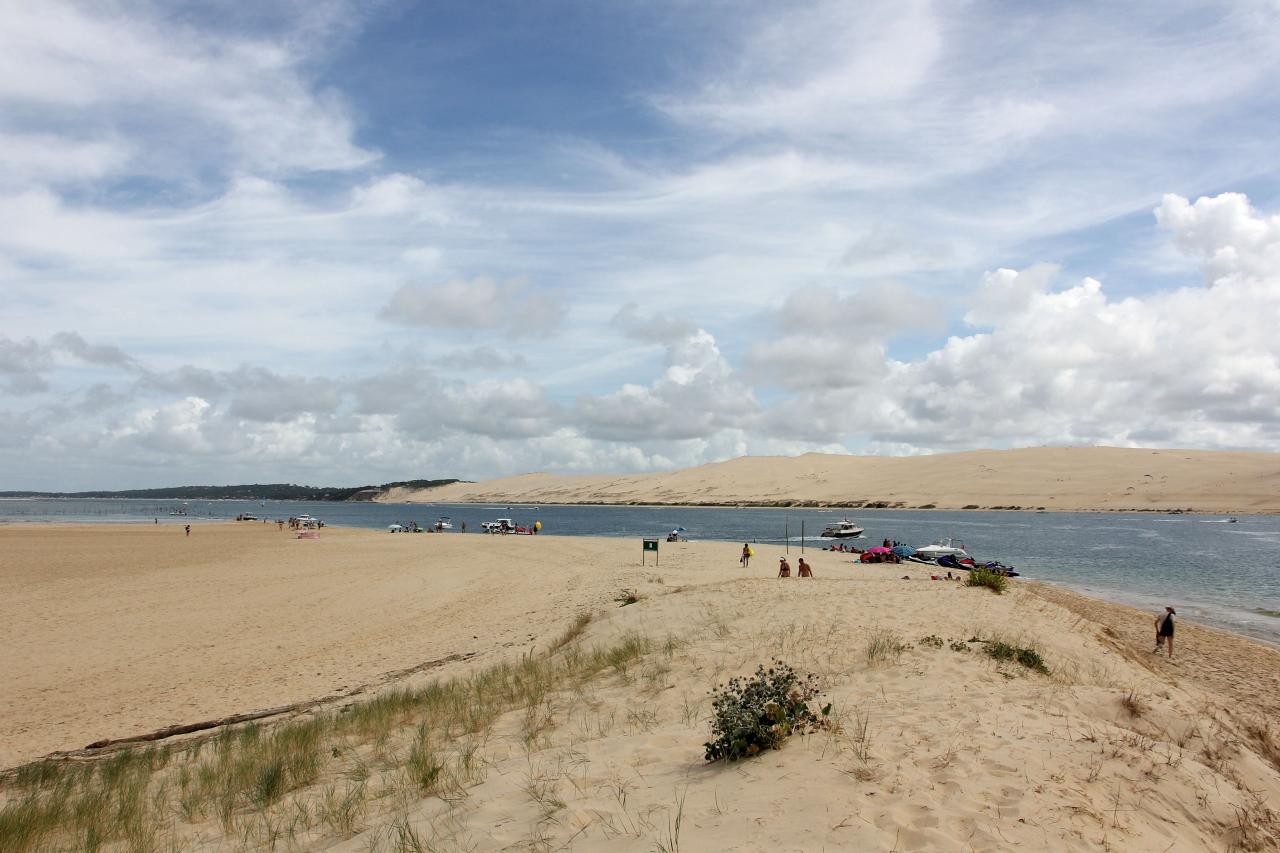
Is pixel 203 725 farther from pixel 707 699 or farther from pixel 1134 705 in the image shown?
pixel 1134 705

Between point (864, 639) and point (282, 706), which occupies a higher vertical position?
point (864, 639)

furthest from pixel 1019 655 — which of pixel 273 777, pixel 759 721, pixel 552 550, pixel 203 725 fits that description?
pixel 552 550

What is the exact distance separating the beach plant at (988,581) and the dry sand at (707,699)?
1.94ft

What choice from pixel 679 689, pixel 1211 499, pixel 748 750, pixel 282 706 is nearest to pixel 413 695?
pixel 282 706

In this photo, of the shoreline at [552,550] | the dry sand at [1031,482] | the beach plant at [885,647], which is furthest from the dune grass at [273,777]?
the dry sand at [1031,482]

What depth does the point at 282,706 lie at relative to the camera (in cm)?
1352

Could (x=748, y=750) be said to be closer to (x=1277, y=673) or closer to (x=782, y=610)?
(x=782, y=610)

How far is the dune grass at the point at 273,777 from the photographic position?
Answer: 7246 millimetres

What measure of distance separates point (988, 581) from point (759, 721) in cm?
1672

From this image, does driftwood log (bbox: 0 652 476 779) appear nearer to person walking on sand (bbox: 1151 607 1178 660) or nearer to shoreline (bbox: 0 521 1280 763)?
shoreline (bbox: 0 521 1280 763)

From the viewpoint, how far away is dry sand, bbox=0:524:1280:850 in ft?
18.2

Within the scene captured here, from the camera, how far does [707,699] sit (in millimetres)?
10555

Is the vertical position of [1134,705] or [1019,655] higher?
[1134,705]

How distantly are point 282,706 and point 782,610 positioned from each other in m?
10.1
